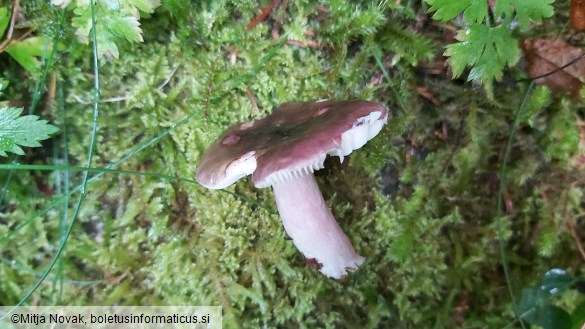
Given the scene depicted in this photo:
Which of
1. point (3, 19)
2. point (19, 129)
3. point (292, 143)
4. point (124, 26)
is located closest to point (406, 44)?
point (292, 143)

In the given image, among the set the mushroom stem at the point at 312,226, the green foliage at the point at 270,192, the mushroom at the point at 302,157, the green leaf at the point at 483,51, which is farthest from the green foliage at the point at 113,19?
the green leaf at the point at 483,51

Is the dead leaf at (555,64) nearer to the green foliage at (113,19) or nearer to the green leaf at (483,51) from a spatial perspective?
the green leaf at (483,51)

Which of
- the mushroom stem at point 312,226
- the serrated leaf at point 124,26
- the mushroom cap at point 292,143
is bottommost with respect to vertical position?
the mushroom stem at point 312,226

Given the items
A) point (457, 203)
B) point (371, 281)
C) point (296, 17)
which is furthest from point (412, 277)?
point (296, 17)

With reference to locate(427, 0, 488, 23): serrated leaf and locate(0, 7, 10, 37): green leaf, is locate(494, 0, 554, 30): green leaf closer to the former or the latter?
locate(427, 0, 488, 23): serrated leaf

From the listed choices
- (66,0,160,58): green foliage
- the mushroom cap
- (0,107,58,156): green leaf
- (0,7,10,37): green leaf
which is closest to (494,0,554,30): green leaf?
the mushroom cap

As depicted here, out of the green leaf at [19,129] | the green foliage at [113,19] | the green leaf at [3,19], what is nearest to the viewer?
the green leaf at [19,129]

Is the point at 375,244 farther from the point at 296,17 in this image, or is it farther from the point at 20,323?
the point at 20,323
